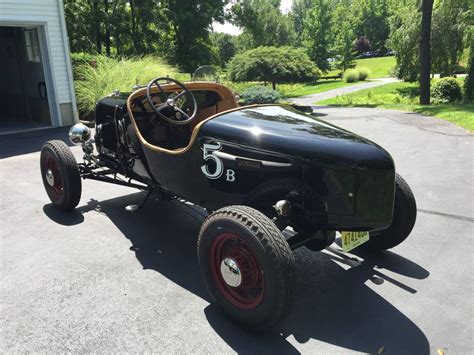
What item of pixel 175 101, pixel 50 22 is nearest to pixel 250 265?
pixel 175 101

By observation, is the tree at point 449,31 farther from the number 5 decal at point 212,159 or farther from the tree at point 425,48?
the number 5 decal at point 212,159

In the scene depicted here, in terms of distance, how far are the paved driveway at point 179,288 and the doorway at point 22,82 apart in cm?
691

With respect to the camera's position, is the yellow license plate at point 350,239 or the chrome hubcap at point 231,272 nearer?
the chrome hubcap at point 231,272

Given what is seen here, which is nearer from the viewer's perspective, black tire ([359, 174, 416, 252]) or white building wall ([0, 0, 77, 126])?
black tire ([359, 174, 416, 252])

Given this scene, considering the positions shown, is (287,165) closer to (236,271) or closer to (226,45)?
(236,271)

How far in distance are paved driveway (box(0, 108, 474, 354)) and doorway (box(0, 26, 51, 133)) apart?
691 cm

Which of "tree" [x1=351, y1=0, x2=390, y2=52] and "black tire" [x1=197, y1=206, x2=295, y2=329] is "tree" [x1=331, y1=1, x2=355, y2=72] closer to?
"tree" [x1=351, y1=0, x2=390, y2=52]

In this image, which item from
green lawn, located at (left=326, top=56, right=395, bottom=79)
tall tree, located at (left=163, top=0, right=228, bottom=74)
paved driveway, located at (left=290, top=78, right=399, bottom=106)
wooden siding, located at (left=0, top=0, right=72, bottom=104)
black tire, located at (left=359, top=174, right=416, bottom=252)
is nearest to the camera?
black tire, located at (left=359, top=174, right=416, bottom=252)

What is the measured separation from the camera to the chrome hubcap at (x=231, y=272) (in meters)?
2.73

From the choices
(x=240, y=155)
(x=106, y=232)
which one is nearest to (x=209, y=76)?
(x=106, y=232)

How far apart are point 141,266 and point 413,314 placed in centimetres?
218

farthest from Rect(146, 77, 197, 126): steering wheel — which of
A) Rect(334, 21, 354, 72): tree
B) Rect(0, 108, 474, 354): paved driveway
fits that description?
Rect(334, 21, 354, 72): tree

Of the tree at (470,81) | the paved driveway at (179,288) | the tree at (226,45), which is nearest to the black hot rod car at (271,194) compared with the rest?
the paved driveway at (179,288)

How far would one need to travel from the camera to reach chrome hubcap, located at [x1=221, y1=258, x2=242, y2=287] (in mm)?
2727
